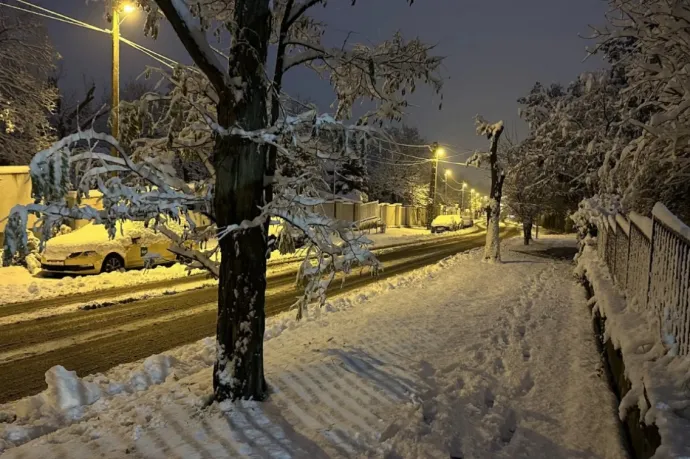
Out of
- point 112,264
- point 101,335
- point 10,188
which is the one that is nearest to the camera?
point 101,335

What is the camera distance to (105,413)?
4887 mm

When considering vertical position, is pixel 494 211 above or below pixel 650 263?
above

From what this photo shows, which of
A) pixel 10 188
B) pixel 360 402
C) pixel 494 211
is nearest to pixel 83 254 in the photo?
pixel 10 188

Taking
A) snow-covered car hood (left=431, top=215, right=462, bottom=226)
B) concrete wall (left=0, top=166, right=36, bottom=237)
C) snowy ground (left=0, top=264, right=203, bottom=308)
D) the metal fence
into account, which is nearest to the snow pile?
the metal fence

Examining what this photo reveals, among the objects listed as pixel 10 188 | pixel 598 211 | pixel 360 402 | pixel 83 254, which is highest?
pixel 10 188

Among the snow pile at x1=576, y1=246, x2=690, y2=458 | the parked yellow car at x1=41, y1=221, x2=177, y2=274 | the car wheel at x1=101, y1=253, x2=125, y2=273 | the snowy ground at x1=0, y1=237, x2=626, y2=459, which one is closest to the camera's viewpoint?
the snow pile at x1=576, y1=246, x2=690, y2=458

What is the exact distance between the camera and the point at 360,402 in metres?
5.07

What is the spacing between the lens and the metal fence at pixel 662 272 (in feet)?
13.3

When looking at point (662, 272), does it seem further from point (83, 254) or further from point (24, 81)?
point (24, 81)

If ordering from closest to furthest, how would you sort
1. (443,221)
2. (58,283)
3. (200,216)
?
(200,216) < (58,283) < (443,221)

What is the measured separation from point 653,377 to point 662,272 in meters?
1.34

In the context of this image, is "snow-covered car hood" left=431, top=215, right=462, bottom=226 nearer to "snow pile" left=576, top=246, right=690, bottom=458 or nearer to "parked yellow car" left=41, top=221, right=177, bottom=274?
"parked yellow car" left=41, top=221, right=177, bottom=274

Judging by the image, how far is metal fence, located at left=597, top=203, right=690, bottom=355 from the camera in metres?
4.05

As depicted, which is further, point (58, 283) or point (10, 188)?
point (10, 188)
